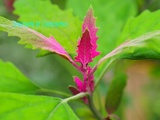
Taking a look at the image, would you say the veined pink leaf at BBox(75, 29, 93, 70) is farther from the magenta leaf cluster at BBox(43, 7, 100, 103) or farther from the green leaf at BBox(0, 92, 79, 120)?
the green leaf at BBox(0, 92, 79, 120)

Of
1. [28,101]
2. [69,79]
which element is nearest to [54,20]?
[28,101]

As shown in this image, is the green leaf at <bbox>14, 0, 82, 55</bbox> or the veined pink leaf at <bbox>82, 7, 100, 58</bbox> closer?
the veined pink leaf at <bbox>82, 7, 100, 58</bbox>

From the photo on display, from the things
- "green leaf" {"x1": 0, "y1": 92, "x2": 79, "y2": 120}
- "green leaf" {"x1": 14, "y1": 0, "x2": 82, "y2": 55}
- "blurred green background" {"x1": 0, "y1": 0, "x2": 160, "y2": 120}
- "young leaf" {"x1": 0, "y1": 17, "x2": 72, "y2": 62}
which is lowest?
"blurred green background" {"x1": 0, "y1": 0, "x2": 160, "y2": 120}

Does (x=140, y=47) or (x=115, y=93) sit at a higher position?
(x=140, y=47)

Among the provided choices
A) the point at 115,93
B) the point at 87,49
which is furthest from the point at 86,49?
the point at 115,93

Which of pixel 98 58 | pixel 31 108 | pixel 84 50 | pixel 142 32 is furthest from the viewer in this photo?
pixel 98 58

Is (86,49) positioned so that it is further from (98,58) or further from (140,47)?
(98,58)

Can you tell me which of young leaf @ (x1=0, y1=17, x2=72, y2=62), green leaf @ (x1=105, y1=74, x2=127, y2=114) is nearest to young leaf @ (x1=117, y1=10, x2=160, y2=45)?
green leaf @ (x1=105, y1=74, x2=127, y2=114)

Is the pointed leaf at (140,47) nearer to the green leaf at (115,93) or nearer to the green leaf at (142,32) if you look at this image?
the green leaf at (142,32)
